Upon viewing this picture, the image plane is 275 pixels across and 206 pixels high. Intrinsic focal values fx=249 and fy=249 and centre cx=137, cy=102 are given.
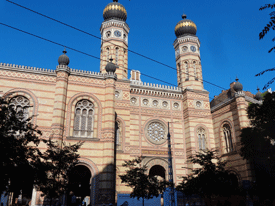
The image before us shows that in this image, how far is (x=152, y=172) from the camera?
88.3 ft

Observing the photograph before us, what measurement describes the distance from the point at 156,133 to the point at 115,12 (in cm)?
1514

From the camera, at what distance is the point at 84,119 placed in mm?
21219

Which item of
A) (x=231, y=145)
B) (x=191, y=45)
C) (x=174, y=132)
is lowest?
(x=231, y=145)

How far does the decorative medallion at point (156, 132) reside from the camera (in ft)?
82.1

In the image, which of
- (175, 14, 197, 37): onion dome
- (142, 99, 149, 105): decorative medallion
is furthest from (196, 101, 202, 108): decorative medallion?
(175, 14, 197, 37): onion dome

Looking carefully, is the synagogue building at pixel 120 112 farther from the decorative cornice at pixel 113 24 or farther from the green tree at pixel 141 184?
the green tree at pixel 141 184

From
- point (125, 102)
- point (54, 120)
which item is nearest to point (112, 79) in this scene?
point (125, 102)

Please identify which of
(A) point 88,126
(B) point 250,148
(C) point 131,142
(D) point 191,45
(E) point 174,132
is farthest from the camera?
(D) point 191,45

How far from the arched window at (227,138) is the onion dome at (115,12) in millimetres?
17216

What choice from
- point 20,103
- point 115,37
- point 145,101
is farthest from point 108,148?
point 115,37

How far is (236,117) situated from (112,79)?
1236cm

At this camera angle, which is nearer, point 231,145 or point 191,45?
point 231,145

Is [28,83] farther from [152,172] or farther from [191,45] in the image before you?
[191,45]

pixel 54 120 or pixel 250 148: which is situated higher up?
pixel 54 120
